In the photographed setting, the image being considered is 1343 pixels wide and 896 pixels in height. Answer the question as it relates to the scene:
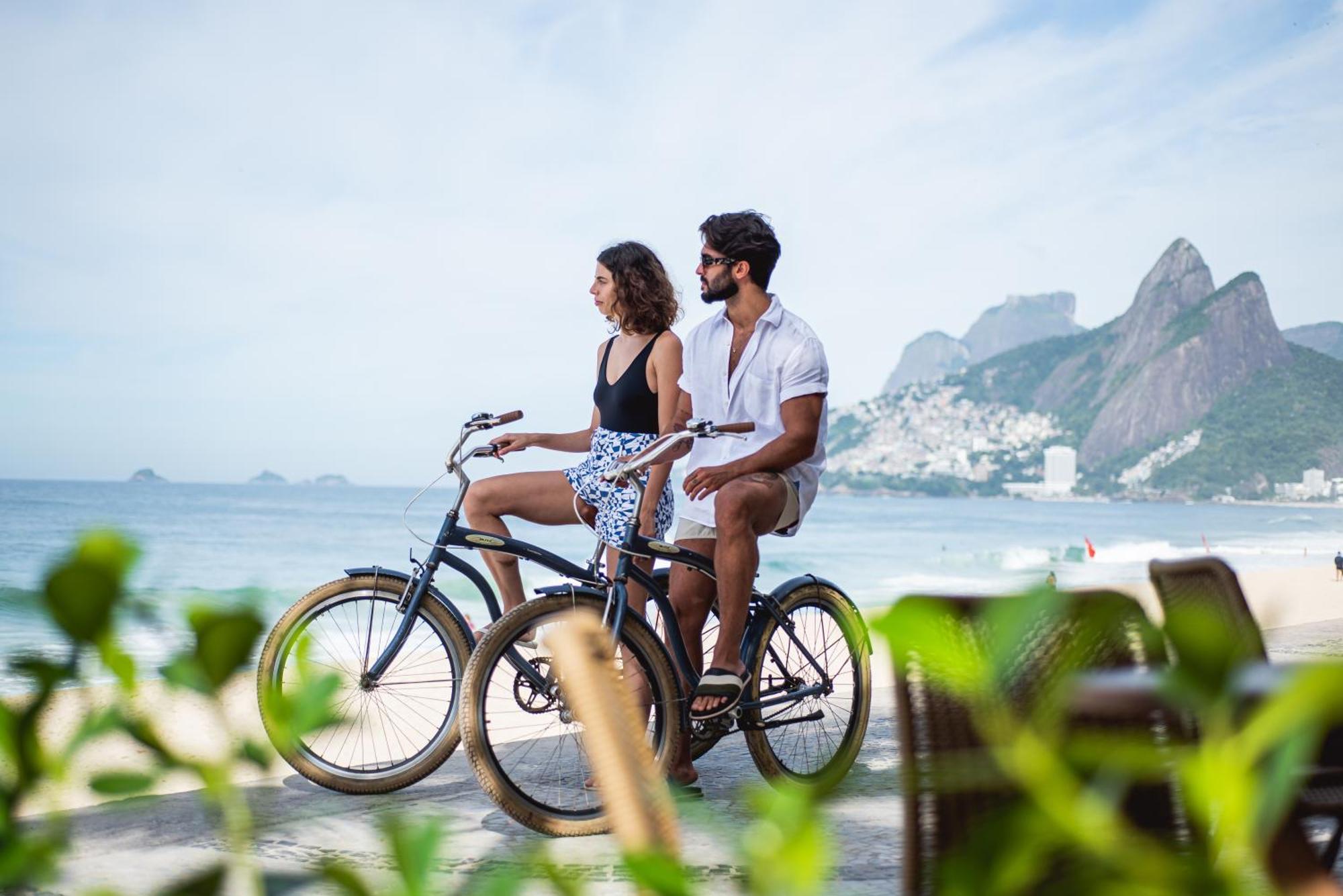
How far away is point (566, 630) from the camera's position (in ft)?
2.57

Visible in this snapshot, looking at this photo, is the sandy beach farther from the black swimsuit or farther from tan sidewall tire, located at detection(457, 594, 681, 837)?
the black swimsuit

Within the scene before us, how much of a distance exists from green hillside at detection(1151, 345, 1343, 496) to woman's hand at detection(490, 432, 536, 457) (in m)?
107

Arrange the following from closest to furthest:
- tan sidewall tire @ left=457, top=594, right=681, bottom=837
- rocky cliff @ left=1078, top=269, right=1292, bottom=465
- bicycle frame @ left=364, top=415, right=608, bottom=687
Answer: tan sidewall tire @ left=457, top=594, right=681, bottom=837 < bicycle frame @ left=364, top=415, right=608, bottom=687 < rocky cliff @ left=1078, top=269, right=1292, bottom=465

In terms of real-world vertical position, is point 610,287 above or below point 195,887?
above

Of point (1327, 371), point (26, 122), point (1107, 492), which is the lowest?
point (1107, 492)

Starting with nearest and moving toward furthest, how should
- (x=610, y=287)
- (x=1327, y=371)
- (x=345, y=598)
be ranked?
(x=345, y=598) < (x=610, y=287) < (x=1327, y=371)

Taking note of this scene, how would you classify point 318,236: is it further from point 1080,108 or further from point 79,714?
point 79,714

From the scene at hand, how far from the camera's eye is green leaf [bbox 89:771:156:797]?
48cm

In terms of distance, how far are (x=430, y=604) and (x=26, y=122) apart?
83486 millimetres

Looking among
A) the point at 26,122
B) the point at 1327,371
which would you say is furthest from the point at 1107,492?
the point at 26,122

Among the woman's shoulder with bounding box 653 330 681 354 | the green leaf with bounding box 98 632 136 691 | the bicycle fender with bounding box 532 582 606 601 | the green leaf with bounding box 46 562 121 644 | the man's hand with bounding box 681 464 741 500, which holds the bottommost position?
the bicycle fender with bounding box 532 582 606 601

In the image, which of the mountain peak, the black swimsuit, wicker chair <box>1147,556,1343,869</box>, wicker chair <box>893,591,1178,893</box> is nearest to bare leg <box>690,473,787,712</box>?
the black swimsuit

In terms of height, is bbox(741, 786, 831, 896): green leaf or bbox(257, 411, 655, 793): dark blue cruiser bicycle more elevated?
bbox(741, 786, 831, 896): green leaf

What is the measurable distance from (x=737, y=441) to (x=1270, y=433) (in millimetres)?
111224
